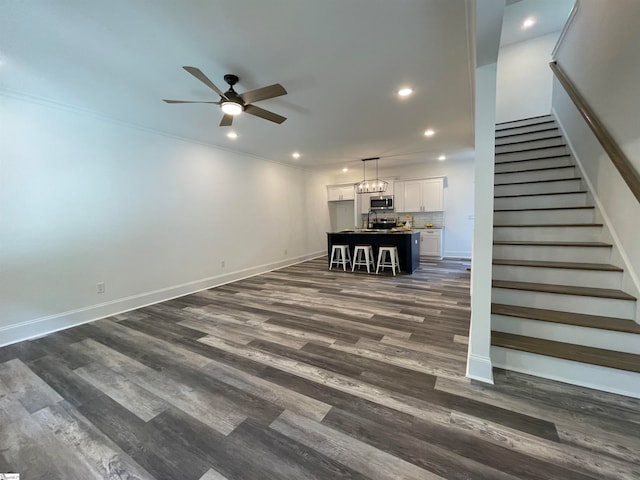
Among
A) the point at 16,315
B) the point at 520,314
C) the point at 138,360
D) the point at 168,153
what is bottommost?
the point at 138,360

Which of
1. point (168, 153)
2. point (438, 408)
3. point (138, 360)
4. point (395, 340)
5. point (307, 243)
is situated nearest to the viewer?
point (438, 408)

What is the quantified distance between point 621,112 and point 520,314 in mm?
1904

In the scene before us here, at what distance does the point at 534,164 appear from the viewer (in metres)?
3.34

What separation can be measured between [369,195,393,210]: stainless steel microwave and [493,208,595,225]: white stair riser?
445 centimetres

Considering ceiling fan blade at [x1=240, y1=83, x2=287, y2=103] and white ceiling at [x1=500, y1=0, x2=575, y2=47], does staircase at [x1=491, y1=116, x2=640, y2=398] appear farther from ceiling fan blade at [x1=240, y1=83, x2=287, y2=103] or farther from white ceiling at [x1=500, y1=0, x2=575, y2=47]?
white ceiling at [x1=500, y1=0, x2=575, y2=47]

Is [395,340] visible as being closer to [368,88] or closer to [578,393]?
[578,393]

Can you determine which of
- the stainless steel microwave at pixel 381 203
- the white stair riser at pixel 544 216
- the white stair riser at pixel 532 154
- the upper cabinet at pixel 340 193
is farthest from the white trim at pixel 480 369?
the upper cabinet at pixel 340 193

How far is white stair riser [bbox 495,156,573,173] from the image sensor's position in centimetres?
314

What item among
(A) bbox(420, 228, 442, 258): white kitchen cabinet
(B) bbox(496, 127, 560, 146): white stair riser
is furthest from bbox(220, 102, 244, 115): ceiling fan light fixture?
(A) bbox(420, 228, 442, 258): white kitchen cabinet

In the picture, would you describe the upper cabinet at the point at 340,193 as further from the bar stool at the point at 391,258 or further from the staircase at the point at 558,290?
the staircase at the point at 558,290

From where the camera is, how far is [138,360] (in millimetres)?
2250

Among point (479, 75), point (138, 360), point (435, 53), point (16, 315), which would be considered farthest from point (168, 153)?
point (479, 75)

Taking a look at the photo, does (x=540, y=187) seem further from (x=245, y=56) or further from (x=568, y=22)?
(x=245, y=56)

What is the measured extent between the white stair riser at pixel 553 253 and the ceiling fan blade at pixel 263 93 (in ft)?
8.69
